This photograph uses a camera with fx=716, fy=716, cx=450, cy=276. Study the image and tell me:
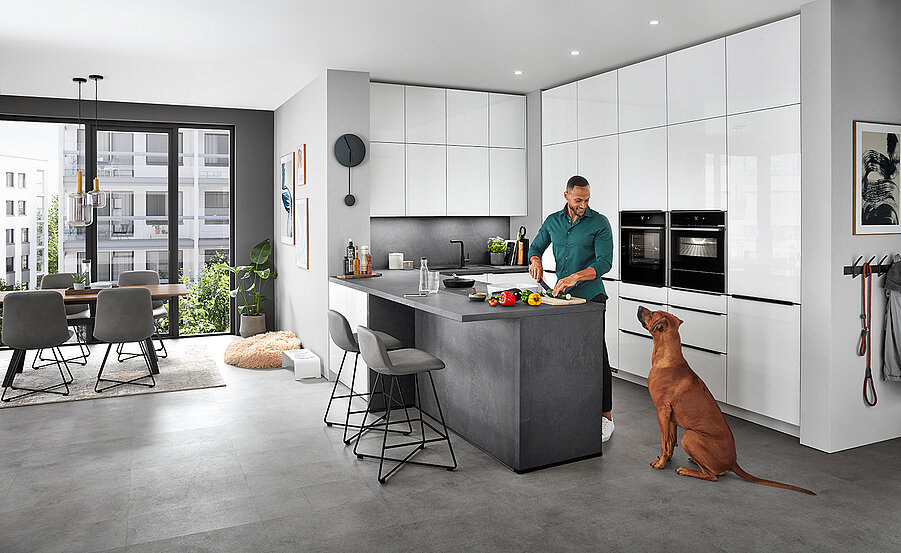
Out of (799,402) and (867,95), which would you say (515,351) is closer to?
(799,402)

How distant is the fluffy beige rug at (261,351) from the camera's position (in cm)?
679

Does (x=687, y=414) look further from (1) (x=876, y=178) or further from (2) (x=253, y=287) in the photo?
(2) (x=253, y=287)

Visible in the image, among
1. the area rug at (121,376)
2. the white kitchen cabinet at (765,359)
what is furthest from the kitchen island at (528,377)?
the area rug at (121,376)

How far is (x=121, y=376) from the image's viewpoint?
20.7 ft

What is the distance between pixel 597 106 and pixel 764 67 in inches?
69.7

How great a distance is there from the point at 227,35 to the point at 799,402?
174 inches

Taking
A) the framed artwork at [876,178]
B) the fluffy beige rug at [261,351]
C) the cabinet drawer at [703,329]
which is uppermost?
the framed artwork at [876,178]

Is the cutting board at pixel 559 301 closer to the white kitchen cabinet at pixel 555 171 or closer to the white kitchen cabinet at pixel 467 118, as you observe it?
the white kitchen cabinet at pixel 555 171

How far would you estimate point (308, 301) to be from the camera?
6.93 metres

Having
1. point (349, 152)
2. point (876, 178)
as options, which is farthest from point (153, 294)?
point (876, 178)

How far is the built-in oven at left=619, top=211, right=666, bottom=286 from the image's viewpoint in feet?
17.9

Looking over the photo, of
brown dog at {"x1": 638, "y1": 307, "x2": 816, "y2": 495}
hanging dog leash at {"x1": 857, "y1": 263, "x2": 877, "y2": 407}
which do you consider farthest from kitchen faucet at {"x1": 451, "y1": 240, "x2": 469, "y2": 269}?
hanging dog leash at {"x1": 857, "y1": 263, "x2": 877, "y2": 407}

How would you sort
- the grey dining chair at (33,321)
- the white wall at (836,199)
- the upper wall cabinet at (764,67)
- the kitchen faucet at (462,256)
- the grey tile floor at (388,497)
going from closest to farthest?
the grey tile floor at (388,497) → the white wall at (836,199) → the upper wall cabinet at (764,67) → the grey dining chair at (33,321) → the kitchen faucet at (462,256)

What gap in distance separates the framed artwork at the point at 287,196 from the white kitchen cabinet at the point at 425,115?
4.73ft
